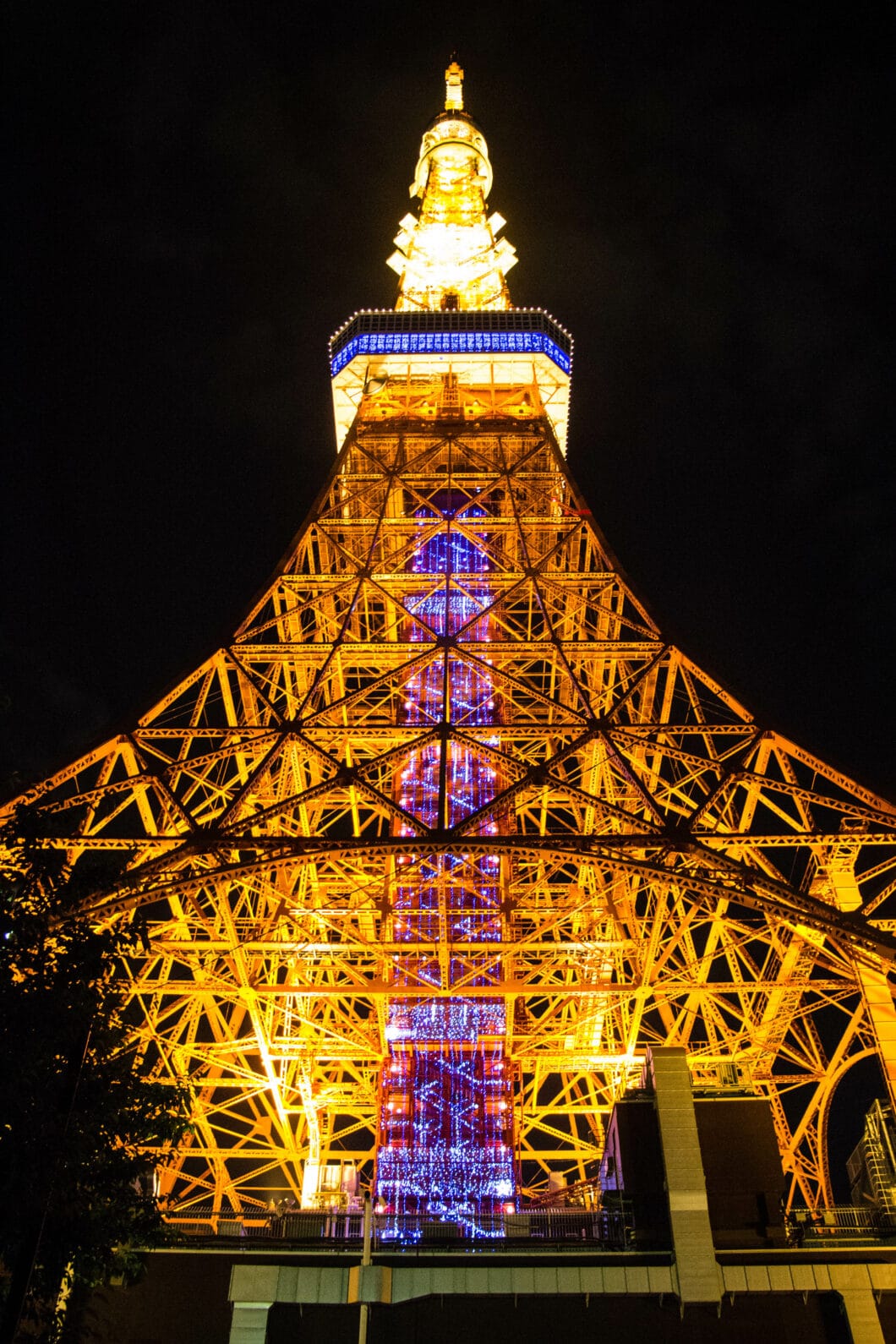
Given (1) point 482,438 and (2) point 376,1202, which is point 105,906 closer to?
(2) point 376,1202

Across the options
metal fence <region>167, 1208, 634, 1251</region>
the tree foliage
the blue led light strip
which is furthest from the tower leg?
the blue led light strip

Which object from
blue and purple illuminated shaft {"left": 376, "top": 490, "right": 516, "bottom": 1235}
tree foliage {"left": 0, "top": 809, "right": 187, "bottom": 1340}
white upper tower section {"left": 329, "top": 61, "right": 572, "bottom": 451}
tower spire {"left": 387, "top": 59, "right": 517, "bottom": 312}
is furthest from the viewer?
tower spire {"left": 387, "top": 59, "right": 517, "bottom": 312}

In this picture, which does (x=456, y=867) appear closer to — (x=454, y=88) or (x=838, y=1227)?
(x=838, y=1227)

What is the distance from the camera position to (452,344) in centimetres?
3316

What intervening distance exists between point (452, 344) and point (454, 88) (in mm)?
21615

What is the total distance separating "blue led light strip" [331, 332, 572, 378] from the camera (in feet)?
108

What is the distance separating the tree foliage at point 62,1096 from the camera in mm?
9281

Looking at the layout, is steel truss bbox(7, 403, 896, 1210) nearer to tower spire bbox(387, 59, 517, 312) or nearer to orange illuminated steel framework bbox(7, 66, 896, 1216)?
orange illuminated steel framework bbox(7, 66, 896, 1216)

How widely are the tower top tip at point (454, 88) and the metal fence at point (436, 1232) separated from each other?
44.0 meters

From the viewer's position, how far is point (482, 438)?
30625 mm

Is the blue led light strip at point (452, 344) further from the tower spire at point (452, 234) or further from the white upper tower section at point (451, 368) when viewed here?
the tower spire at point (452, 234)

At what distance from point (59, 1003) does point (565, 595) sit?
15429mm

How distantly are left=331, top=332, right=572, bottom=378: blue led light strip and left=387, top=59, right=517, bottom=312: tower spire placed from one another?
4817mm

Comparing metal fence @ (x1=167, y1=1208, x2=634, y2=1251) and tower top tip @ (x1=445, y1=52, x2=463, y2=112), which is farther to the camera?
tower top tip @ (x1=445, y1=52, x2=463, y2=112)
